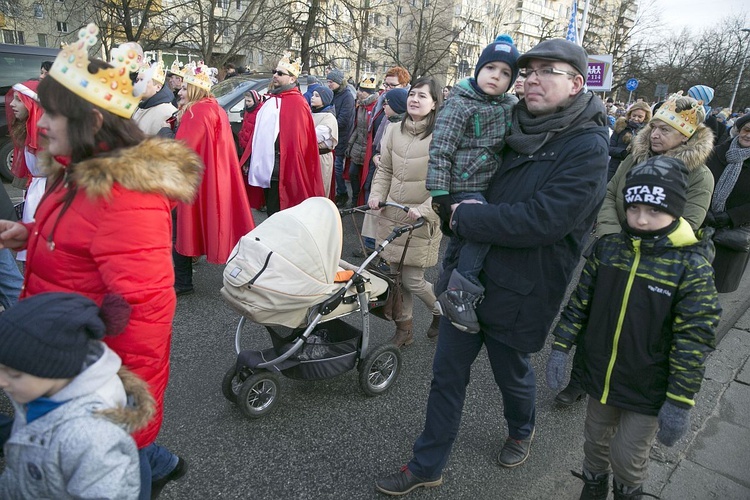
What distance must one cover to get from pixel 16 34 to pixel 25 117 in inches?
1542

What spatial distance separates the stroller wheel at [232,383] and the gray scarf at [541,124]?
210 centimetres

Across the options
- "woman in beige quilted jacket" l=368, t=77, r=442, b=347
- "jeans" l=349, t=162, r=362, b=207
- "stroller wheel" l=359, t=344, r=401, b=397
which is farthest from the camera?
"jeans" l=349, t=162, r=362, b=207

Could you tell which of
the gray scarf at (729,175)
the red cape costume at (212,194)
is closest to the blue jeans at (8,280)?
the red cape costume at (212,194)

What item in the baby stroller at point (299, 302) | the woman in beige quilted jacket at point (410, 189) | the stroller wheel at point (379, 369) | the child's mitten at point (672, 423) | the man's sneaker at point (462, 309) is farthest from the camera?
the woman in beige quilted jacket at point (410, 189)

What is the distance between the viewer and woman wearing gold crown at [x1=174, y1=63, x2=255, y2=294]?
457 cm

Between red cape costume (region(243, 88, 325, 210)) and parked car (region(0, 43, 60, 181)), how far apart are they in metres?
5.74

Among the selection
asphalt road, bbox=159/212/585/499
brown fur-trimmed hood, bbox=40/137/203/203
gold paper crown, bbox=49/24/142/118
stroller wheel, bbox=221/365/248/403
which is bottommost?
asphalt road, bbox=159/212/585/499

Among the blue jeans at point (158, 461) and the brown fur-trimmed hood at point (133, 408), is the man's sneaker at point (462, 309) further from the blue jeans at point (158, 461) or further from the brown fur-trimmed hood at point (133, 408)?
the blue jeans at point (158, 461)

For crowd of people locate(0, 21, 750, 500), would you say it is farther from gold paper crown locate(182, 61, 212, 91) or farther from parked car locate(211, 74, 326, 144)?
parked car locate(211, 74, 326, 144)

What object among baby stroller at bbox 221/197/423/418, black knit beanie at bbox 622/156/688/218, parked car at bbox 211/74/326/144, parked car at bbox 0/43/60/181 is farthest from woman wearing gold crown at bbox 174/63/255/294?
parked car at bbox 0/43/60/181

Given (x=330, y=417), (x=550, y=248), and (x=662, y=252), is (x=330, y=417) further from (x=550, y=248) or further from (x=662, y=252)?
(x=662, y=252)

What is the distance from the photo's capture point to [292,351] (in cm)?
307

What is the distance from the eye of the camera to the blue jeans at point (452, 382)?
2479 millimetres

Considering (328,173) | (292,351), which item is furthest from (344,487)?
(328,173)
